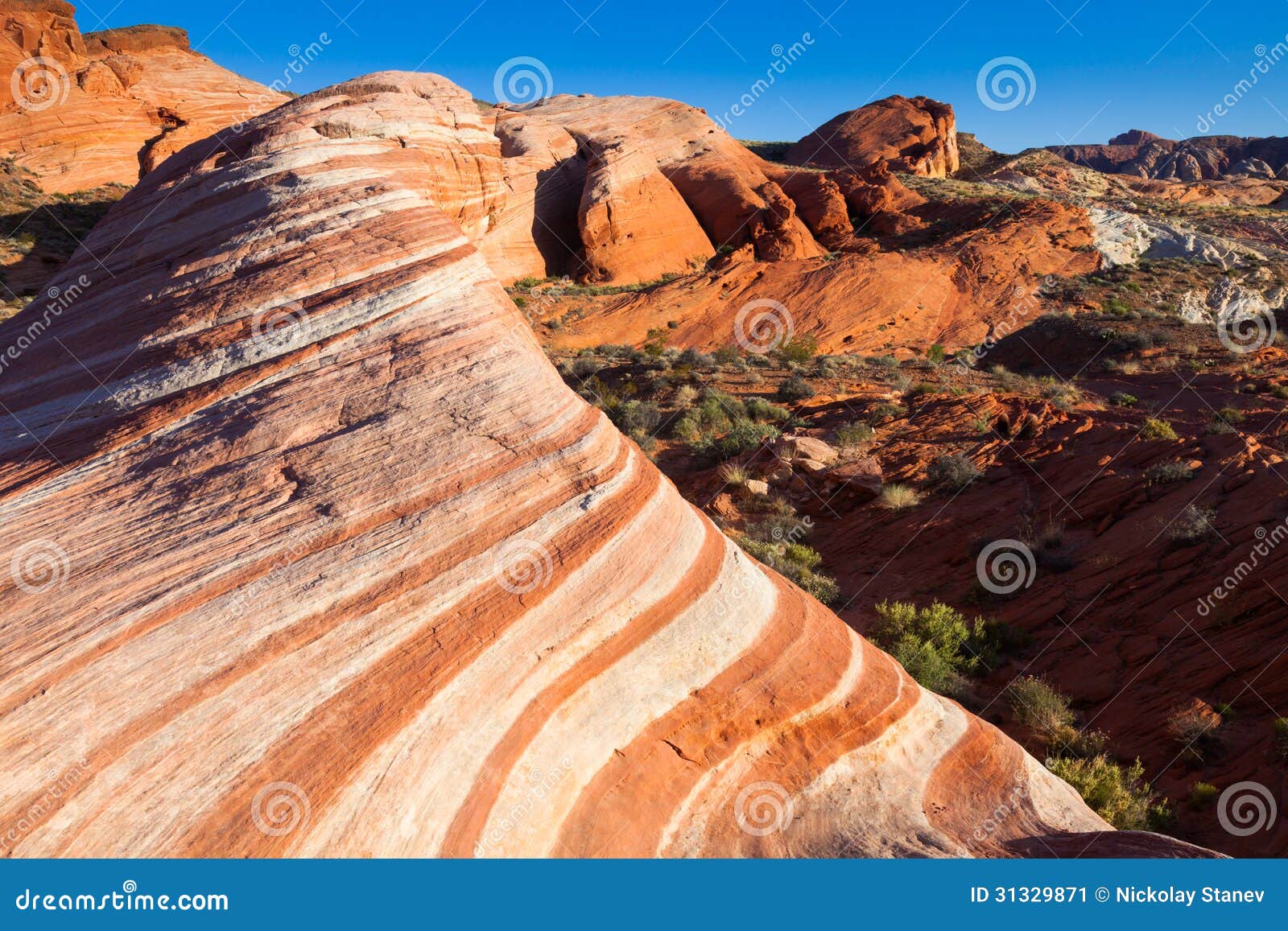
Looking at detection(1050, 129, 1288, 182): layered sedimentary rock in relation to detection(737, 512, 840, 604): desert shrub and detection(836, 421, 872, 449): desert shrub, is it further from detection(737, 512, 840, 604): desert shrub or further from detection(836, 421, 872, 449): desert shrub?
detection(737, 512, 840, 604): desert shrub

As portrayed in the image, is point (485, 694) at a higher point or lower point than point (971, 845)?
higher

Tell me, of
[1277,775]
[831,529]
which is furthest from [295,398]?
[831,529]

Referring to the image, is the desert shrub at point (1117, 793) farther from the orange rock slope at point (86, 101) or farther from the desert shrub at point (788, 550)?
the orange rock slope at point (86, 101)

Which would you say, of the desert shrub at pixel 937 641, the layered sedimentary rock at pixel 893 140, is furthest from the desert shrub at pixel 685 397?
the layered sedimentary rock at pixel 893 140

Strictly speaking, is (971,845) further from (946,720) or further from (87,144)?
(87,144)

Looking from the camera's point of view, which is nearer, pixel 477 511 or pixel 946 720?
pixel 477 511

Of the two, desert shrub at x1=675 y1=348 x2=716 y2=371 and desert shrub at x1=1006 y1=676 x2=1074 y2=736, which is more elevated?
desert shrub at x1=675 y1=348 x2=716 y2=371

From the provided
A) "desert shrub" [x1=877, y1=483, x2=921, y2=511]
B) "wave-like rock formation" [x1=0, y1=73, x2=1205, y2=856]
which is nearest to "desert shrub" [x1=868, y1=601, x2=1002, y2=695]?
"desert shrub" [x1=877, y1=483, x2=921, y2=511]
